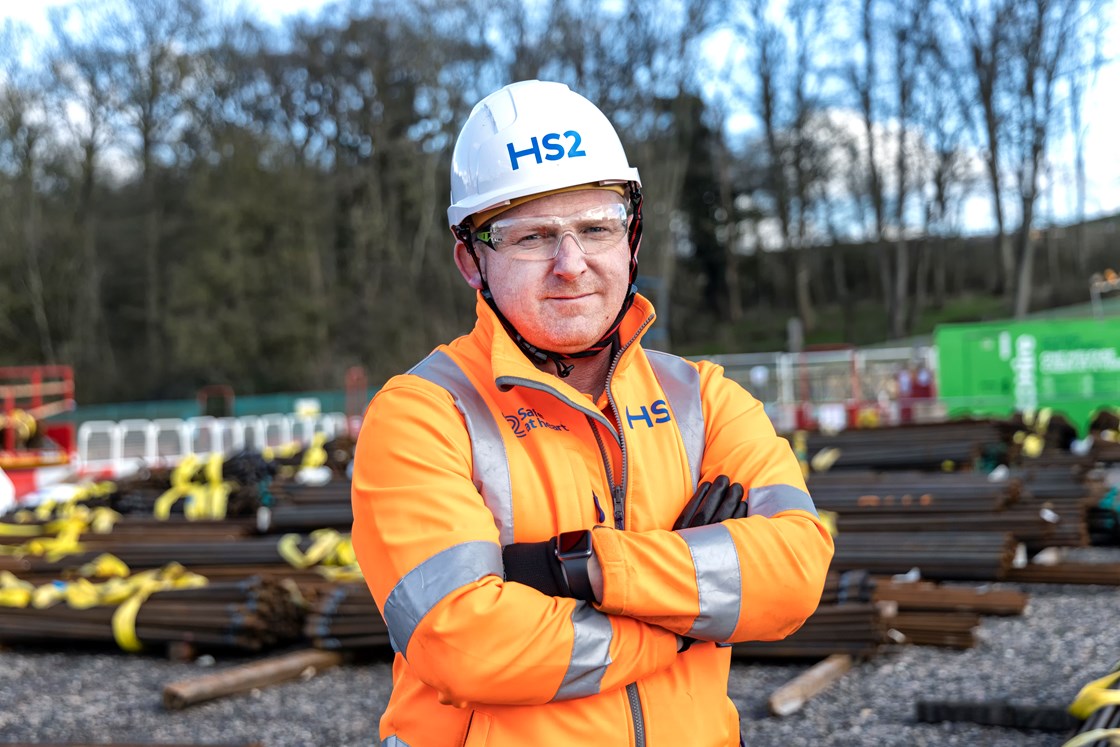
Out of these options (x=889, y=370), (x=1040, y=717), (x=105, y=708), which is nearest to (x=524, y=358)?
(x=1040, y=717)

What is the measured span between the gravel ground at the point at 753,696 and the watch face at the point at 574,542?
374 centimetres

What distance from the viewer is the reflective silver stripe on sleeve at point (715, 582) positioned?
7.56 ft

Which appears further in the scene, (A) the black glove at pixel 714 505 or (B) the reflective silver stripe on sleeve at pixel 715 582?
(A) the black glove at pixel 714 505

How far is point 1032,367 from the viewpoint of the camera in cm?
1816

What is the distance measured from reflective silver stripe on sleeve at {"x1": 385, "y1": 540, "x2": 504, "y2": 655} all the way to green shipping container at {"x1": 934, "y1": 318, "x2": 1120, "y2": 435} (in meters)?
Answer: 17.3

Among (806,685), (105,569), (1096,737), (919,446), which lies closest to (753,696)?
(806,685)

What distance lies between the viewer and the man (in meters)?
2.23

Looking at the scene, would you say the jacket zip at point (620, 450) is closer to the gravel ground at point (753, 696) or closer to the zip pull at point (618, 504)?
the zip pull at point (618, 504)

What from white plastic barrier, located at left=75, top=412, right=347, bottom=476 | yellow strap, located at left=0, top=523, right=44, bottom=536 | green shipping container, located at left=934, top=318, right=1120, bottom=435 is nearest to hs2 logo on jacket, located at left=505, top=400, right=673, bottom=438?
yellow strap, located at left=0, top=523, right=44, bottom=536

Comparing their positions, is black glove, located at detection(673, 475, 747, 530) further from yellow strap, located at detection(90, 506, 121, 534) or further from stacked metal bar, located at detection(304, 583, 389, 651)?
yellow strap, located at detection(90, 506, 121, 534)

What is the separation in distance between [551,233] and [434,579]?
0.79 m

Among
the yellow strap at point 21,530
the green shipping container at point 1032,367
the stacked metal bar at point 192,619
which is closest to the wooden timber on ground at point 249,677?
→ the stacked metal bar at point 192,619

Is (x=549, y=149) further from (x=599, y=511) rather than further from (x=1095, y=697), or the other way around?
(x=1095, y=697)

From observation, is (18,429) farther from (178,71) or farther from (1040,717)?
(178,71)
